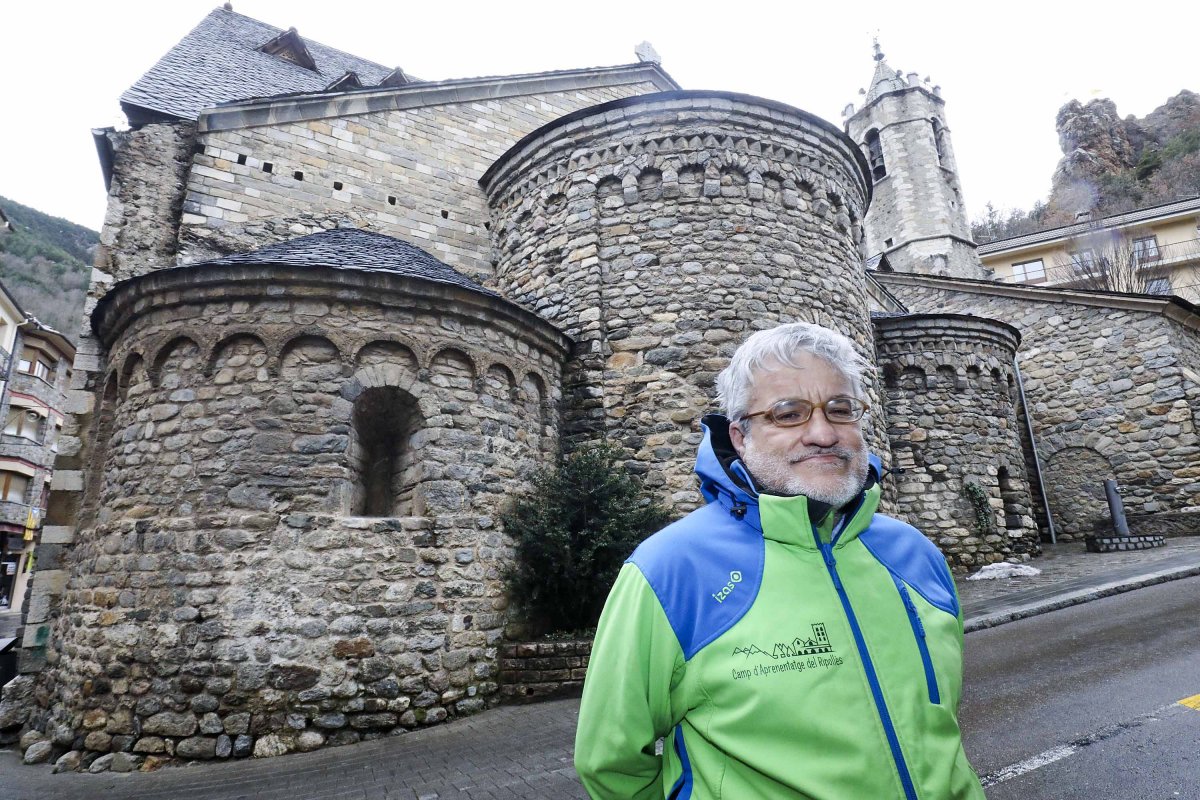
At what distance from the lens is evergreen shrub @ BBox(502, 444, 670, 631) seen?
652 cm

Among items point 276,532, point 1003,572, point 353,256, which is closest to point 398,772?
point 276,532

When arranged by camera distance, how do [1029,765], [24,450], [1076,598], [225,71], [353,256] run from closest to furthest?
[1029,765] → [353,256] → [1076,598] → [225,71] → [24,450]

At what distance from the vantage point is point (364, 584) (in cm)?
562

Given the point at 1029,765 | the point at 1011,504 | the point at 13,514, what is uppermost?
the point at 13,514

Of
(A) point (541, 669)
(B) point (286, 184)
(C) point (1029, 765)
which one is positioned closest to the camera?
(C) point (1029, 765)

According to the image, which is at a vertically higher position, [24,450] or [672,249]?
[24,450]

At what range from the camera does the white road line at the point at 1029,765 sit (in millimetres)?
3393

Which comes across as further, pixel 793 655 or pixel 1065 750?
pixel 1065 750

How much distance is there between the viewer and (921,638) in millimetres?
1575

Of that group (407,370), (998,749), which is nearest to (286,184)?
(407,370)

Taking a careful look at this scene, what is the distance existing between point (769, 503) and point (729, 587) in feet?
0.78

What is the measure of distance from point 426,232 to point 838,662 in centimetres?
1039

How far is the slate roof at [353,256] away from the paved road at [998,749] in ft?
14.2

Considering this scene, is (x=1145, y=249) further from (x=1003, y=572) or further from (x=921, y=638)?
(x=921, y=638)
